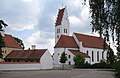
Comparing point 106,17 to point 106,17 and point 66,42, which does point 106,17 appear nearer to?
point 106,17

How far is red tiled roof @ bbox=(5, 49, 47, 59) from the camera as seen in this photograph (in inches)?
2689

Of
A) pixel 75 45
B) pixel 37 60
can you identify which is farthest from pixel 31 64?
pixel 75 45

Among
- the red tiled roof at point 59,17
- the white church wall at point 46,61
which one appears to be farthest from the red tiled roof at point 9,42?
the red tiled roof at point 59,17

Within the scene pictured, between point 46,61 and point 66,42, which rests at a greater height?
point 66,42

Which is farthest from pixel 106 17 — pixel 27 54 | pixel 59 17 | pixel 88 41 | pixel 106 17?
pixel 59 17

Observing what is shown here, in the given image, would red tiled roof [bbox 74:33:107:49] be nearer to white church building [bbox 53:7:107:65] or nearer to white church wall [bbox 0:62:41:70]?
white church building [bbox 53:7:107:65]

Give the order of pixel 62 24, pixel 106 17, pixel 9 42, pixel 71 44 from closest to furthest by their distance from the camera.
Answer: pixel 106 17
pixel 9 42
pixel 71 44
pixel 62 24

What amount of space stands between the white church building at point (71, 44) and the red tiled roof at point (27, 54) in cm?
1380

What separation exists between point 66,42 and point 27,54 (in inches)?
788

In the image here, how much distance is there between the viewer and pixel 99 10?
43.2 feet

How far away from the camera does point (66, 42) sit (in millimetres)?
88125

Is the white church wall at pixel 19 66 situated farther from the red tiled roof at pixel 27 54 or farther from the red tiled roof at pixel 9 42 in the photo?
the red tiled roof at pixel 9 42

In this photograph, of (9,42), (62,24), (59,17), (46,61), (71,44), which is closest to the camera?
(46,61)

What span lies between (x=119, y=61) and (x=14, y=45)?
66.6 metres
